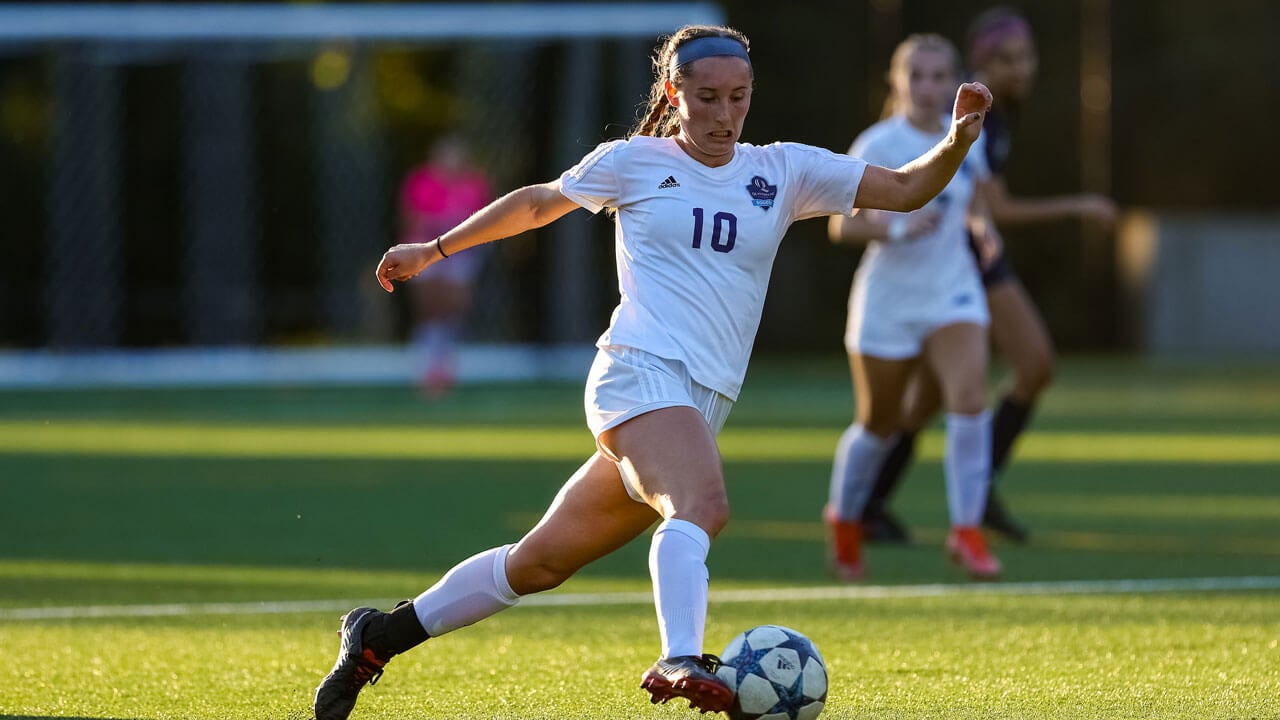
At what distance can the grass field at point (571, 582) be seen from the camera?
5473 millimetres

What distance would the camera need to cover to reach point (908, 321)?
7.87m

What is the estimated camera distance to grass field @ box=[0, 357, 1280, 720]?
5473 mm

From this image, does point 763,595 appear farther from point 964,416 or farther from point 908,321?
point 908,321

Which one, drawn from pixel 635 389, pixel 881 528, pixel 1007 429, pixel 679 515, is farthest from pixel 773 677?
pixel 1007 429

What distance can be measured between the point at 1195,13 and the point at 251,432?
1509 centimetres

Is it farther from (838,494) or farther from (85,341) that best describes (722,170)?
(85,341)

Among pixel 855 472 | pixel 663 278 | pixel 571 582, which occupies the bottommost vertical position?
pixel 571 582

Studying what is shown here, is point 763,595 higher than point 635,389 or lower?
lower

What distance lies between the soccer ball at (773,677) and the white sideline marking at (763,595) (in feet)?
7.87

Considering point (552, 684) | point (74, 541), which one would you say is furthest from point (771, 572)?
point (74, 541)

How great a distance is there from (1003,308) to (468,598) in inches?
170

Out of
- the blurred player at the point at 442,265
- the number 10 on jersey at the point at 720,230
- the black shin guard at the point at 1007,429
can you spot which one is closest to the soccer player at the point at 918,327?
the black shin guard at the point at 1007,429

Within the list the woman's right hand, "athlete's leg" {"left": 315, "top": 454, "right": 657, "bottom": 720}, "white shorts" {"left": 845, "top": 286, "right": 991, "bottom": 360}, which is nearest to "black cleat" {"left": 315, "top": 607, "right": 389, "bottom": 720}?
"athlete's leg" {"left": 315, "top": 454, "right": 657, "bottom": 720}

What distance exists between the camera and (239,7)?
23.9 metres
